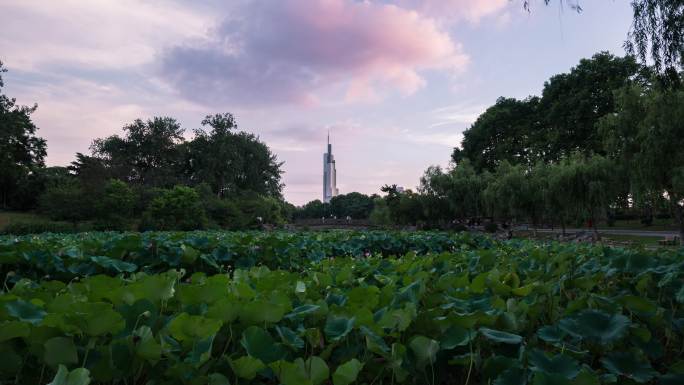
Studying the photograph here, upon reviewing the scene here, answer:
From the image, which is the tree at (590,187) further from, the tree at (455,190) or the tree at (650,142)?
the tree at (455,190)

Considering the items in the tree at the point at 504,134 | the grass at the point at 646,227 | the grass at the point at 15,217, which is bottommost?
the grass at the point at 646,227

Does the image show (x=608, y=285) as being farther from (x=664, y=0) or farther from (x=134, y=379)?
(x=664, y=0)

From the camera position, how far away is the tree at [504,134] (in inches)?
1787

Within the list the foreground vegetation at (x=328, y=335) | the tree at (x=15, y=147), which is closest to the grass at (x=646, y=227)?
the foreground vegetation at (x=328, y=335)

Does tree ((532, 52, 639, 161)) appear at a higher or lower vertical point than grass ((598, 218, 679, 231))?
higher

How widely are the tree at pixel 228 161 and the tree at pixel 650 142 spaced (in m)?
41.5

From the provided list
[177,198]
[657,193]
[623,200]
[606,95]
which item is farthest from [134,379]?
[606,95]

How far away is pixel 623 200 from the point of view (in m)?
26.6

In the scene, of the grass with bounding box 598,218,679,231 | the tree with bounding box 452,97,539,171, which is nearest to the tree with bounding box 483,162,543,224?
the tree with bounding box 452,97,539,171

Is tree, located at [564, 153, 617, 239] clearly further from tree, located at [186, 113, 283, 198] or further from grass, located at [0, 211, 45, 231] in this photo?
grass, located at [0, 211, 45, 231]

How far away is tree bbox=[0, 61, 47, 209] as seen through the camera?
3491 centimetres

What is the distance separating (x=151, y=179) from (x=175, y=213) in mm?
24783

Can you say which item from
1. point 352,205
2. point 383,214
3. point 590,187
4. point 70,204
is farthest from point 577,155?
point 352,205

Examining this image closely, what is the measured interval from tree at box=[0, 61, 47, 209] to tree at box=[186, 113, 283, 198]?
663 inches
